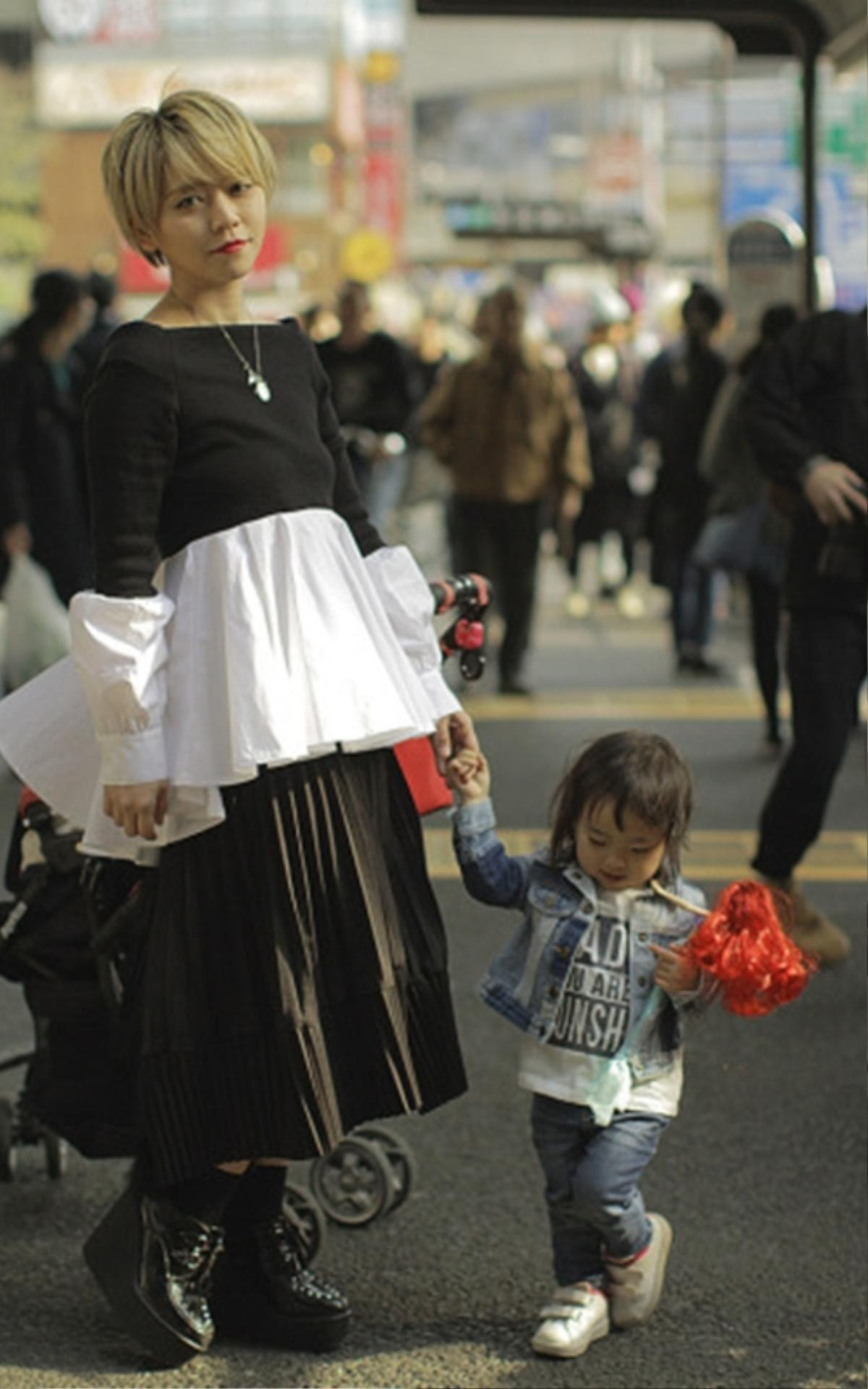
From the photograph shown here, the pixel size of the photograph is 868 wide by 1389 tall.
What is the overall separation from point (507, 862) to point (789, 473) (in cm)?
198

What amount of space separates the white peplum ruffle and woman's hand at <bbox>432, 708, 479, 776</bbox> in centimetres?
12

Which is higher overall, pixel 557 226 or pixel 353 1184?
pixel 557 226

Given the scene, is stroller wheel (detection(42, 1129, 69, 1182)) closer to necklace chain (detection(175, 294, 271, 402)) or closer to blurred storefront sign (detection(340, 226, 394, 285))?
necklace chain (detection(175, 294, 271, 402))

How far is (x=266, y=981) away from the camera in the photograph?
3.82 meters

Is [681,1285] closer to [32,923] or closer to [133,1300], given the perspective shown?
[133,1300]

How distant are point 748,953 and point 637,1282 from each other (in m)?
0.60

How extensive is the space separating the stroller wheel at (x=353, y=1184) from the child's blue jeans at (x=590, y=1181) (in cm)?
56

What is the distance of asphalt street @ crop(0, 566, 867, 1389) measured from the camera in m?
4.01

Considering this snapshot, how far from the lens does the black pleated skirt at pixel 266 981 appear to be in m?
3.82

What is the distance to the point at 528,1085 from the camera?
4.05m

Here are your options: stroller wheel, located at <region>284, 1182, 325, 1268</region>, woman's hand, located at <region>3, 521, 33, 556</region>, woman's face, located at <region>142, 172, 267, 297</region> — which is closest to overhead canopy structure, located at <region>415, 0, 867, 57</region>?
woman's hand, located at <region>3, 521, 33, 556</region>

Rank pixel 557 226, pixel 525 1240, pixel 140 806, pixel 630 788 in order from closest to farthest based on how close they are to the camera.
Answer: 1. pixel 140 806
2. pixel 630 788
3. pixel 525 1240
4. pixel 557 226

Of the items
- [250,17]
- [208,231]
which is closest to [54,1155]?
[208,231]

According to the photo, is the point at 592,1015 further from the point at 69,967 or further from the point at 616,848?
the point at 69,967
